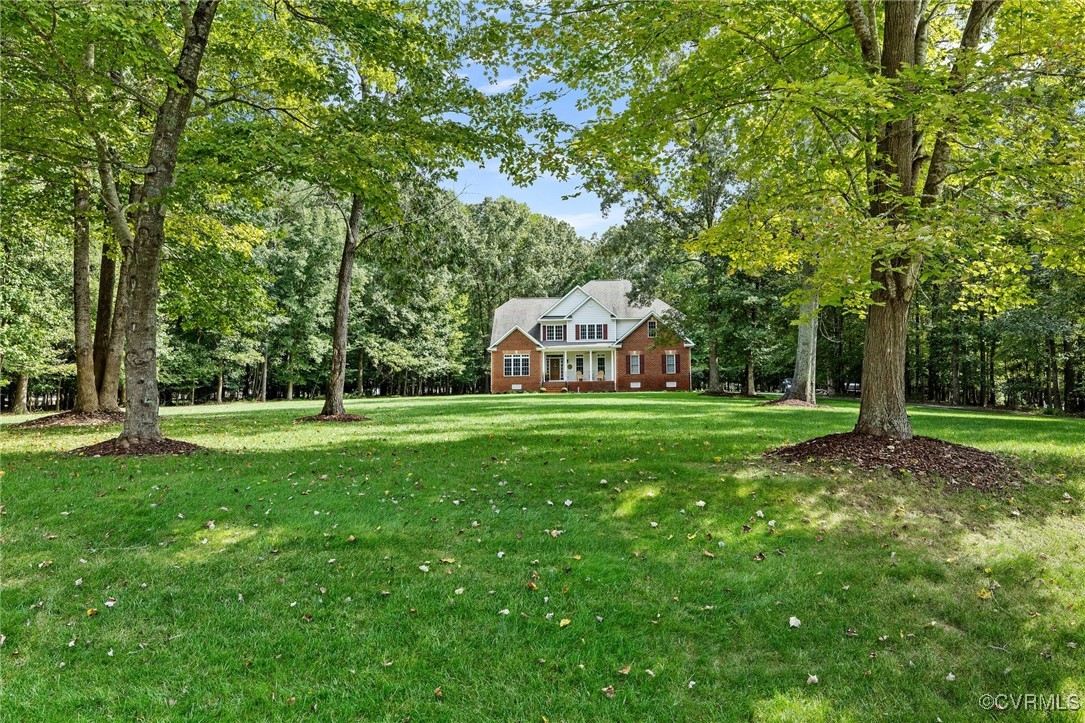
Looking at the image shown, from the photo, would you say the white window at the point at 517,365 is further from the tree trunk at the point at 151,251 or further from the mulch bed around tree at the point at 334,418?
the tree trunk at the point at 151,251

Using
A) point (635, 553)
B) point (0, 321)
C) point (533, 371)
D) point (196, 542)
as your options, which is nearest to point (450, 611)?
point (635, 553)

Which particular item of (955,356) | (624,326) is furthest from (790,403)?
(624,326)

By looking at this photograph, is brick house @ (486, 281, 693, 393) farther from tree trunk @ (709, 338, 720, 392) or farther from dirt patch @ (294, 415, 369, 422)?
dirt patch @ (294, 415, 369, 422)

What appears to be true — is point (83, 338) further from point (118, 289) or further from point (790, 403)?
point (790, 403)

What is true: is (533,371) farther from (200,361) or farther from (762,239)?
(762,239)

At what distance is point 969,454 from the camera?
741 cm

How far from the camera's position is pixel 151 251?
8.62 m

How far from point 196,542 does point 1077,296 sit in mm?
26689

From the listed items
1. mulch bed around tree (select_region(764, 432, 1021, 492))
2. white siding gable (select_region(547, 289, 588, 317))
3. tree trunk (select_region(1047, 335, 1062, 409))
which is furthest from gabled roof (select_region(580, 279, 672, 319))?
mulch bed around tree (select_region(764, 432, 1021, 492))

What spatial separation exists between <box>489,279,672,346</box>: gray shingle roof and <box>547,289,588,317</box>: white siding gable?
0.90 metres

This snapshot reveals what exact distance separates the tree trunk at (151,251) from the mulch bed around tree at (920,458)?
9.85 metres

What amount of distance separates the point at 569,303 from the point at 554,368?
506cm

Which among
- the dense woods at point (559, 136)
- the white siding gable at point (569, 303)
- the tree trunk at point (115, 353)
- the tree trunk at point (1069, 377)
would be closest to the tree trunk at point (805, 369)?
the dense woods at point (559, 136)

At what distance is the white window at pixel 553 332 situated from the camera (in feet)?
132
